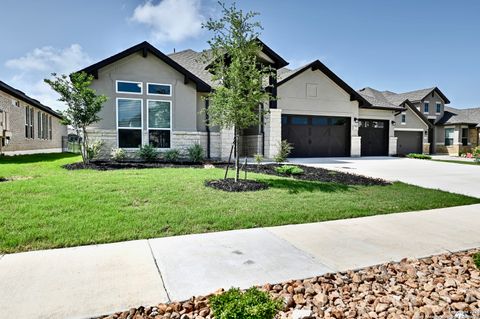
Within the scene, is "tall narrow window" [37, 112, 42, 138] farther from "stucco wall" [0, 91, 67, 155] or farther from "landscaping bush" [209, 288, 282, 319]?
"landscaping bush" [209, 288, 282, 319]

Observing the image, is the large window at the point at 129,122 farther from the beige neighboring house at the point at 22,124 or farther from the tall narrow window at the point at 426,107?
the tall narrow window at the point at 426,107

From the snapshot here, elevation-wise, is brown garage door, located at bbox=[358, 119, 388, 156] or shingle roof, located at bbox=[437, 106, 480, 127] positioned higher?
shingle roof, located at bbox=[437, 106, 480, 127]

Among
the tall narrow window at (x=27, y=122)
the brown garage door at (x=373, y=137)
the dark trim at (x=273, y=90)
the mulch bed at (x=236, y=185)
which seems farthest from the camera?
the brown garage door at (x=373, y=137)

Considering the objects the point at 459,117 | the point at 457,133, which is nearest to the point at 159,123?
the point at 457,133

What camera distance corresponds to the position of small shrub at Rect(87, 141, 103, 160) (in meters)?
11.7

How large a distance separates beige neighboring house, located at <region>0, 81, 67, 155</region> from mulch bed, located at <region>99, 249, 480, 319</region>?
48.1 ft

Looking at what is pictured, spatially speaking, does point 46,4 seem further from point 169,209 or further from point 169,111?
point 169,209

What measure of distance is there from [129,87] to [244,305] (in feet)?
43.8

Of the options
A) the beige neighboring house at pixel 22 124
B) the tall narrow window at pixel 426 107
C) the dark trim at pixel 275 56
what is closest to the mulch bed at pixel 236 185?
the dark trim at pixel 275 56

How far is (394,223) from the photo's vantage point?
16.3 ft

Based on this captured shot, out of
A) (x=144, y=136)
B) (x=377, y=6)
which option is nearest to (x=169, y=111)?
(x=144, y=136)

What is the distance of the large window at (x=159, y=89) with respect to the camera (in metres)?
14.1

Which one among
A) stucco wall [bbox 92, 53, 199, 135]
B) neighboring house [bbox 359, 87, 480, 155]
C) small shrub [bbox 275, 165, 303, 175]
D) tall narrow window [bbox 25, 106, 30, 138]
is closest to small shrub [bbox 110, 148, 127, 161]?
stucco wall [bbox 92, 53, 199, 135]

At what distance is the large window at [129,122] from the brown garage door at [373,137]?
48.8 feet
